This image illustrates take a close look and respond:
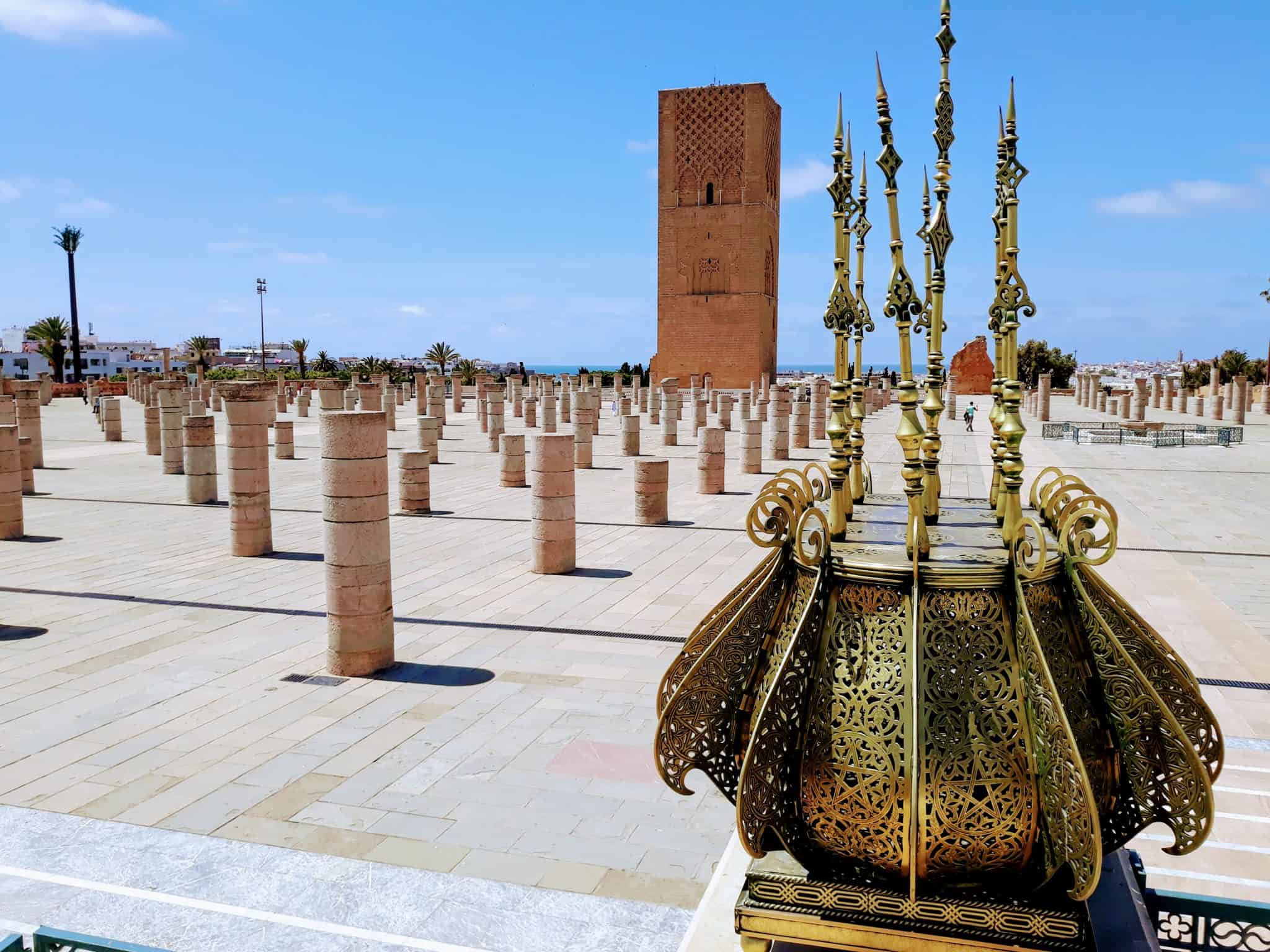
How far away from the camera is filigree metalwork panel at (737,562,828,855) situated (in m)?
2.16

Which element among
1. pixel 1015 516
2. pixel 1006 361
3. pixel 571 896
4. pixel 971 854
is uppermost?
pixel 1006 361

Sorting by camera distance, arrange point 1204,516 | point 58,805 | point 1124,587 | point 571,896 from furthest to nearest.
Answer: point 1204,516 < point 1124,587 < point 58,805 < point 571,896

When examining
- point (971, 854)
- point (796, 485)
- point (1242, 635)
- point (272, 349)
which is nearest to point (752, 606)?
point (796, 485)

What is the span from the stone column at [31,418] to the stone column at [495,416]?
7.63 meters

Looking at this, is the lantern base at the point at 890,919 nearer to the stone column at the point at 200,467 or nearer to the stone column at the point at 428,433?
the stone column at the point at 200,467

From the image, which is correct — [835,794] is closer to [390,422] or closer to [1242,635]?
[1242,635]

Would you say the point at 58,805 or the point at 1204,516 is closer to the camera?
the point at 58,805

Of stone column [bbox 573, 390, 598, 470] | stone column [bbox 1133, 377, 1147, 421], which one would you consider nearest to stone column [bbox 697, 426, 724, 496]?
stone column [bbox 573, 390, 598, 470]

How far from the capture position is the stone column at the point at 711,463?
13383 mm

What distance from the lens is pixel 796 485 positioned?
8.59 ft

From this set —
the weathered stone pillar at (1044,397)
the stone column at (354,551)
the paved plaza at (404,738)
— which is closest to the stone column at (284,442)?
the paved plaza at (404,738)

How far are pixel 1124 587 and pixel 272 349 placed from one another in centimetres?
11303

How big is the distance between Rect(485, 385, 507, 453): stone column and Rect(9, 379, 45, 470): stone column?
7.63 meters

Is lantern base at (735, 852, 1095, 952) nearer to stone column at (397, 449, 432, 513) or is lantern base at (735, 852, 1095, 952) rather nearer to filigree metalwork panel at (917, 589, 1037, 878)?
filigree metalwork panel at (917, 589, 1037, 878)
